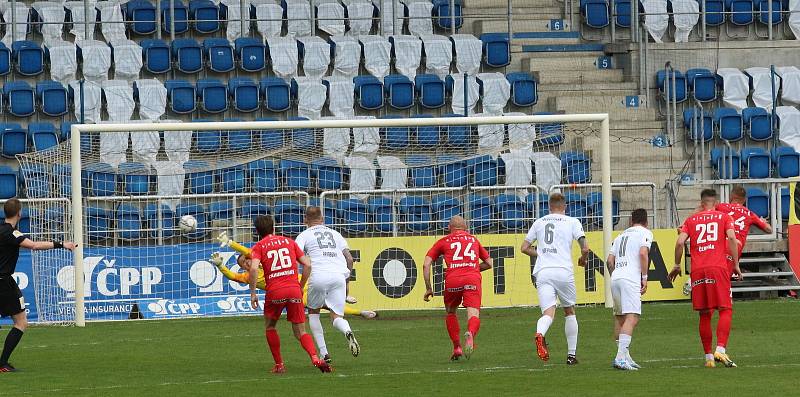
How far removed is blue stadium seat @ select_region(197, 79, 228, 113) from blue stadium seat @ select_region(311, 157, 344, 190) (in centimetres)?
399

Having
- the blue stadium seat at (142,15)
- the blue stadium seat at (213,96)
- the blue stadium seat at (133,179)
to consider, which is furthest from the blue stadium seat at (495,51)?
the blue stadium seat at (133,179)

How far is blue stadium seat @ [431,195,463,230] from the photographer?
25.6m

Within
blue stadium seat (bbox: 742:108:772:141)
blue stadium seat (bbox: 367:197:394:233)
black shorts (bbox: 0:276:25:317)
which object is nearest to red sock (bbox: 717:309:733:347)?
black shorts (bbox: 0:276:25:317)

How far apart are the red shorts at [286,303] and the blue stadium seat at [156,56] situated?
16.0 m

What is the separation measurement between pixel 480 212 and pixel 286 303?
1120 centimetres


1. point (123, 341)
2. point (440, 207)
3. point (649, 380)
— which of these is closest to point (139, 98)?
point (440, 207)

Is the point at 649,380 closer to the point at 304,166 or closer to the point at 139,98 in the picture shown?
the point at 304,166

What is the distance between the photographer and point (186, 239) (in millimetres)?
24906

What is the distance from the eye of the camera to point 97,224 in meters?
24.5

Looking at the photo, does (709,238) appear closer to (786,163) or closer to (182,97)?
(786,163)

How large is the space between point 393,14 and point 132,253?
10362 millimetres

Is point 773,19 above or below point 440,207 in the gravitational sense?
above

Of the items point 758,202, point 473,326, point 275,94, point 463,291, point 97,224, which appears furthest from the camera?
point 275,94

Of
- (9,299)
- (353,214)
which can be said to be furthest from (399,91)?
(9,299)
